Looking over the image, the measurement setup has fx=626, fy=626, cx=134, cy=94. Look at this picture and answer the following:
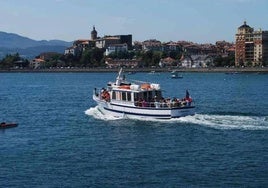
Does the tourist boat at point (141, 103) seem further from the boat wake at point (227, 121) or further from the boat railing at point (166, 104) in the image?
the boat wake at point (227, 121)

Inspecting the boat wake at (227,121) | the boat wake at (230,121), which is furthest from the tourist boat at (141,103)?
the boat wake at (230,121)

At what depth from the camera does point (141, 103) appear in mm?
49969

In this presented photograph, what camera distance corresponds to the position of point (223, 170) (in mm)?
31141

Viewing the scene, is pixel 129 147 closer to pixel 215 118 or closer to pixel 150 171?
pixel 150 171

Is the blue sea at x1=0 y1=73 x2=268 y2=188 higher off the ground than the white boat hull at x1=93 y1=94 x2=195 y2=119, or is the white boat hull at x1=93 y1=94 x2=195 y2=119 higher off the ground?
the white boat hull at x1=93 y1=94 x2=195 y2=119

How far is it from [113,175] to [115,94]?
902 inches

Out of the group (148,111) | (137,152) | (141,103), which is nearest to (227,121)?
(148,111)

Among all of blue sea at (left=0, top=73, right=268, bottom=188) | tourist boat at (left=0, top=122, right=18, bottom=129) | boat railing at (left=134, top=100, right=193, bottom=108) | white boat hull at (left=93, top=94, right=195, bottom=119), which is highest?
boat railing at (left=134, top=100, right=193, bottom=108)

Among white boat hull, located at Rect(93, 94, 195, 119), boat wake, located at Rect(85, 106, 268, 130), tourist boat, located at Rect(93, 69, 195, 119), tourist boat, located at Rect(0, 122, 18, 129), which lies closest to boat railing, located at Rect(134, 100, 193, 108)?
tourist boat, located at Rect(93, 69, 195, 119)

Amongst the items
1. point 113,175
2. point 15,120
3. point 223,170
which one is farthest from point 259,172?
point 15,120

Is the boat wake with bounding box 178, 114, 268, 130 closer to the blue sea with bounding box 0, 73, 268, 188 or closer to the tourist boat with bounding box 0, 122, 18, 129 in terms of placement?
the blue sea with bounding box 0, 73, 268, 188

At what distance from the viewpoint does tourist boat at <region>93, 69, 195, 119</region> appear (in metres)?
48.4

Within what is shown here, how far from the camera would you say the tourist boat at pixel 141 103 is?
1906 inches

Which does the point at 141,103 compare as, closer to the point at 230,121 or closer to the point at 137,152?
the point at 230,121
